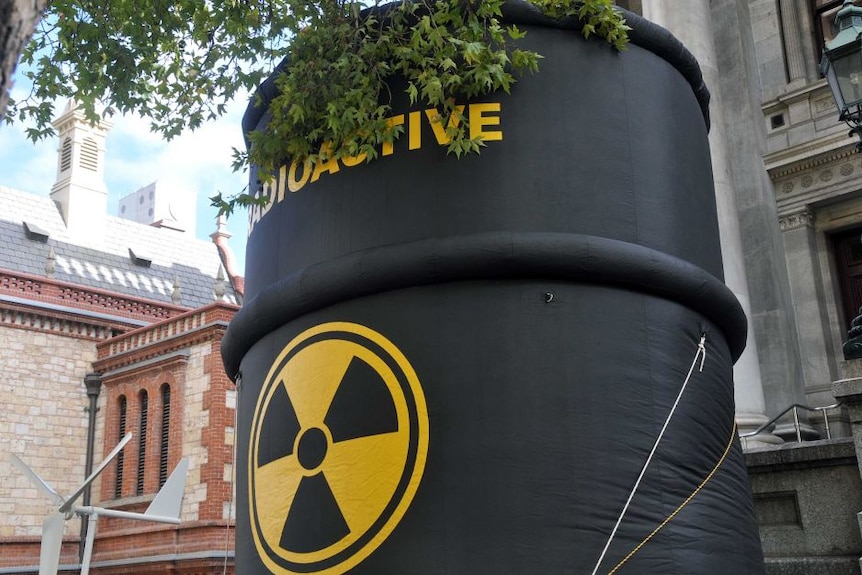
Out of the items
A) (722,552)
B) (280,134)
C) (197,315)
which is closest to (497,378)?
(722,552)

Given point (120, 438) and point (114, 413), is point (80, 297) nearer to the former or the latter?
point (114, 413)

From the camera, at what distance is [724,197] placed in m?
12.7

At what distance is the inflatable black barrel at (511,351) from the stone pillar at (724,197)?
6.66 meters

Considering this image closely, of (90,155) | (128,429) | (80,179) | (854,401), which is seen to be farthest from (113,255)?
(854,401)

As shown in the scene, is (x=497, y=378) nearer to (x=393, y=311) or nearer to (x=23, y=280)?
(x=393, y=311)

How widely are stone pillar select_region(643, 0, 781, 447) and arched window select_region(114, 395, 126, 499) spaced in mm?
23654

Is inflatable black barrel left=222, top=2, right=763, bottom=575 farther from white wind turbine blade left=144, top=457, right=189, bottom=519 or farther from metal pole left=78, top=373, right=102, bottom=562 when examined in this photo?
metal pole left=78, top=373, right=102, bottom=562

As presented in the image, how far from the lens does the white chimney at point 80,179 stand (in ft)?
144

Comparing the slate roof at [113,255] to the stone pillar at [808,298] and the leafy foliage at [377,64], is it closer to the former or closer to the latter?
the stone pillar at [808,298]

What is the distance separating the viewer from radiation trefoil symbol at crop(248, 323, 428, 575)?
4754 mm

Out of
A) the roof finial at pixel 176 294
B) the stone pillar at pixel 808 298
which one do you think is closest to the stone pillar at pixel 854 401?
the stone pillar at pixel 808 298

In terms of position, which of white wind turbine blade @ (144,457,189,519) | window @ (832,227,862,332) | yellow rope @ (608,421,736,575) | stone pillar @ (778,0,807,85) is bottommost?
yellow rope @ (608,421,736,575)

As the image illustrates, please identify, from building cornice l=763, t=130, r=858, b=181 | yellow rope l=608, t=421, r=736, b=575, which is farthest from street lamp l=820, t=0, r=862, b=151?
building cornice l=763, t=130, r=858, b=181

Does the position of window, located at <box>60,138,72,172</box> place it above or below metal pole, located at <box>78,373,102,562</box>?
above
